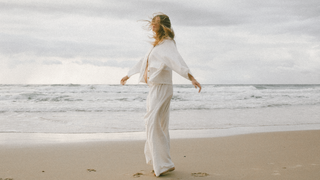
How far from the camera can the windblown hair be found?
10.7ft

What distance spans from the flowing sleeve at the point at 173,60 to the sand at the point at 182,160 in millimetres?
1355

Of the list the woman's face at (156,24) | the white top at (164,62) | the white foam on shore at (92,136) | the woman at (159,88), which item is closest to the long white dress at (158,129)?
the woman at (159,88)

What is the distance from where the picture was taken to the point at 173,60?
3086 millimetres

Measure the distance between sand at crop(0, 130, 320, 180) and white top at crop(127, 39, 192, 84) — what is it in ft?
4.13

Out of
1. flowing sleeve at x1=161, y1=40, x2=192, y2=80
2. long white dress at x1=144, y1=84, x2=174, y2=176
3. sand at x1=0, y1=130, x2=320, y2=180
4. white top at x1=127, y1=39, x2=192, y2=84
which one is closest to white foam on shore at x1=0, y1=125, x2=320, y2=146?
sand at x1=0, y1=130, x2=320, y2=180

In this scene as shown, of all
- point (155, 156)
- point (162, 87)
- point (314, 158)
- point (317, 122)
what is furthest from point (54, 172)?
point (317, 122)

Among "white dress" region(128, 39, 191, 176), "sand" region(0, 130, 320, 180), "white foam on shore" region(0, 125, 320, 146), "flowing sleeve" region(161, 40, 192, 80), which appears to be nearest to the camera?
"flowing sleeve" region(161, 40, 192, 80)

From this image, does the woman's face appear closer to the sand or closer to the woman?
the woman

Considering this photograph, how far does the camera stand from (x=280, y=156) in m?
4.34

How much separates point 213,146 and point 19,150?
11.8ft

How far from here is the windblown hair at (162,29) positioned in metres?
3.26

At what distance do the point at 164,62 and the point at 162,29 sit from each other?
47cm

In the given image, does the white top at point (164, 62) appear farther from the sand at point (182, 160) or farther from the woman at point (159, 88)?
the sand at point (182, 160)

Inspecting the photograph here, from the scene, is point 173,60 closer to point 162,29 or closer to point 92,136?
point 162,29
